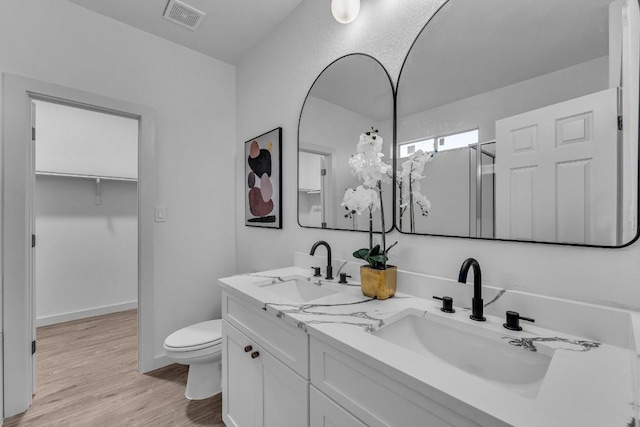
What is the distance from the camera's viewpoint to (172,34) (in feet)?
6.84

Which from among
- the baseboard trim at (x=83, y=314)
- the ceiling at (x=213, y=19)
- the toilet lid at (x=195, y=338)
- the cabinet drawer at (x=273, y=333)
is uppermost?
the ceiling at (x=213, y=19)

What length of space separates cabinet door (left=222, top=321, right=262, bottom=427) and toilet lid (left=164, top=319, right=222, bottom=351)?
32cm

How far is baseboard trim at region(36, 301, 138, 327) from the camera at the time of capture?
2.70 metres

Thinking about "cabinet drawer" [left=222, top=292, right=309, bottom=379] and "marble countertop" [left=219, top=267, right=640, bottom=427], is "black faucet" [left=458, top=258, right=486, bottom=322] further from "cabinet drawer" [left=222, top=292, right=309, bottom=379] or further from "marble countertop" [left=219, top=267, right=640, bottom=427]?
"cabinet drawer" [left=222, top=292, right=309, bottom=379]

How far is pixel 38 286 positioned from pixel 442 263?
364 centimetres

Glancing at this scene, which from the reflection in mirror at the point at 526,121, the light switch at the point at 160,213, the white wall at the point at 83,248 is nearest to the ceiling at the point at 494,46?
the reflection in mirror at the point at 526,121

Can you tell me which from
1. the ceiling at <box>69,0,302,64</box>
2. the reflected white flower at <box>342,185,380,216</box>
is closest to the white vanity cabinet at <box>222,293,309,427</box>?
the reflected white flower at <box>342,185,380,216</box>

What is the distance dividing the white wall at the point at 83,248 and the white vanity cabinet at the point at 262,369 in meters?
2.45

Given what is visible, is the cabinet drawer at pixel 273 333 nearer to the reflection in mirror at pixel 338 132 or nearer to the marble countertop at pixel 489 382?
the marble countertop at pixel 489 382

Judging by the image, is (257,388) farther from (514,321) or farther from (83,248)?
(83,248)

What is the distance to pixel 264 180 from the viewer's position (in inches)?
82.9

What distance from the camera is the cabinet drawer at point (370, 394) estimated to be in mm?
566

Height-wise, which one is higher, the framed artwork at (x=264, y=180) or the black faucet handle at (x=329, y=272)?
the framed artwork at (x=264, y=180)

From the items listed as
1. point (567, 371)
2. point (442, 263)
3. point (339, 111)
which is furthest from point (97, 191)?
point (567, 371)
